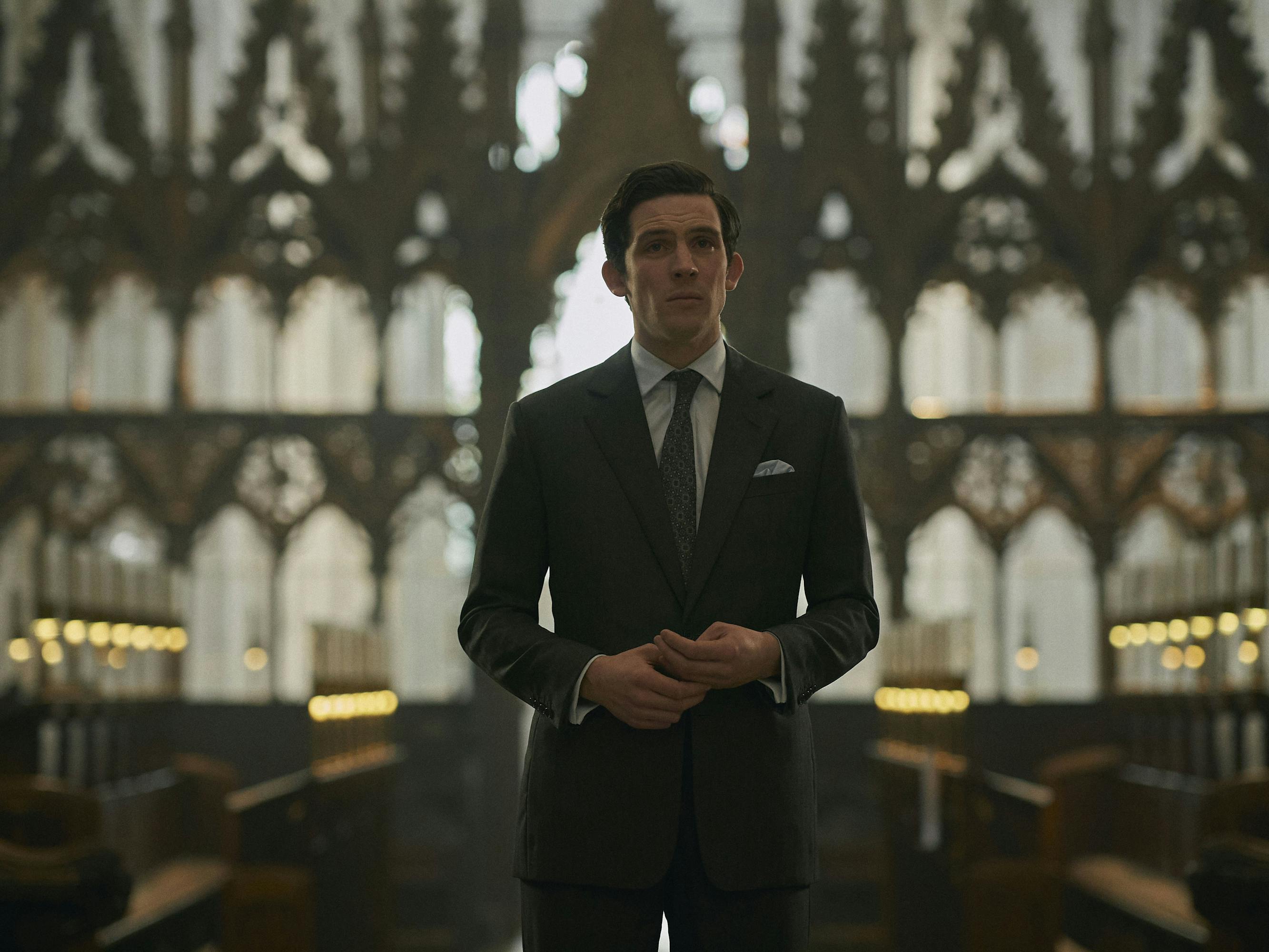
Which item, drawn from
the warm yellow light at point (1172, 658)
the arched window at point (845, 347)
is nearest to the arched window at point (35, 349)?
the arched window at point (845, 347)

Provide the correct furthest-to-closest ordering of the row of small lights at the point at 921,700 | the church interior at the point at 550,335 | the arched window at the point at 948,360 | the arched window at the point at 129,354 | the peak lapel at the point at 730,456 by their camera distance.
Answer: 1. the arched window at the point at 129,354
2. the arched window at the point at 948,360
3. the church interior at the point at 550,335
4. the row of small lights at the point at 921,700
5. the peak lapel at the point at 730,456

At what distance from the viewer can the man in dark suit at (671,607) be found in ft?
5.40

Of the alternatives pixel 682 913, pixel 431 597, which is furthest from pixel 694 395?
pixel 431 597

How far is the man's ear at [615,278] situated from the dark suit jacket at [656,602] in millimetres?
97

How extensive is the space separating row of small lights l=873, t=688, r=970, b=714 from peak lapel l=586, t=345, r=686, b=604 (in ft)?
15.2

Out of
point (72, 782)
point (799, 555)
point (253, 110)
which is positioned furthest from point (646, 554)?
point (253, 110)

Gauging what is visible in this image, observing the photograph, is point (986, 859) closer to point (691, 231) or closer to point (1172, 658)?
point (1172, 658)

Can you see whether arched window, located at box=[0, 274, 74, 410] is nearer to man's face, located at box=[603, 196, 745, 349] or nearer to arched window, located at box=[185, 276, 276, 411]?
arched window, located at box=[185, 276, 276, 411]

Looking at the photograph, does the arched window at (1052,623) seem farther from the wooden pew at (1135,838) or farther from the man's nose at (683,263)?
the man's nose at (683,263)

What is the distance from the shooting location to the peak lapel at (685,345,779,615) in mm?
1734

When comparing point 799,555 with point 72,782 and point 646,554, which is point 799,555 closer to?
point 646,554

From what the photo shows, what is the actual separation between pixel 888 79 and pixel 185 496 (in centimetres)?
502

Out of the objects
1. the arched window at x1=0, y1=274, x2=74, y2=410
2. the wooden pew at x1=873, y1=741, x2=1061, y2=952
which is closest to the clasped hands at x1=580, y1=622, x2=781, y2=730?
the wooden pew at x1=873, y1=741, x2=1061, y2=952

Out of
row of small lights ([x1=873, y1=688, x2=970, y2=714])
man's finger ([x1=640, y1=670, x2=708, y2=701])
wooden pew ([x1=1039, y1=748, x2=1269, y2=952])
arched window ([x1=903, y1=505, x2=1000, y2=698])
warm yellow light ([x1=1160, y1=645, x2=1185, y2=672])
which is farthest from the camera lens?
arched window ([x1=903, y1=505, x2=1000, y2=698])
